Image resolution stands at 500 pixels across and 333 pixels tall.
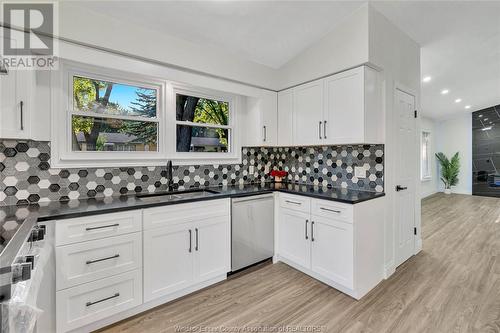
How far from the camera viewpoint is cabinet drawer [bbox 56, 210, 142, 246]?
1.57 meters

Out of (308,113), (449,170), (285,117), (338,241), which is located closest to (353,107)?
(308,113)

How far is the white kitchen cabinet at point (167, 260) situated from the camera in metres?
1.93

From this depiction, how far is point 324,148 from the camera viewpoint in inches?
120

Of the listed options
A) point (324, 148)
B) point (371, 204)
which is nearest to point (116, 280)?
point (371, 204)

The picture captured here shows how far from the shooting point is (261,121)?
10.2 ft

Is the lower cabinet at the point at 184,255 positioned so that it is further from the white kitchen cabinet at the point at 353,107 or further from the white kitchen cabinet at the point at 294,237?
the white kitchen cabinet at the point at 353,107

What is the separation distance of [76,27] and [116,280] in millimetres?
2011

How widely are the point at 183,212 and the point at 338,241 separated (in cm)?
150

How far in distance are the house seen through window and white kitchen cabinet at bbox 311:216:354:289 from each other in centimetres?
198

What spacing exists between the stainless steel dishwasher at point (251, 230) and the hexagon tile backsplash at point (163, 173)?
615mm

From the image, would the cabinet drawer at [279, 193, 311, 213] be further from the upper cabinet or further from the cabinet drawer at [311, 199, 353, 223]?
the upper cabinet

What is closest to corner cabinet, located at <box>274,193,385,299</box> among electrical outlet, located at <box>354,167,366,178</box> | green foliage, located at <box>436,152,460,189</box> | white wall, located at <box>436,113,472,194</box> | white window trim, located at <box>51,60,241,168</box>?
electrical outlet, located at <box>354,167,366,178</box>

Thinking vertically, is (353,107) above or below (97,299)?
above

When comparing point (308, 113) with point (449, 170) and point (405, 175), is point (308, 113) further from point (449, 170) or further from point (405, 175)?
point (449, 170)
